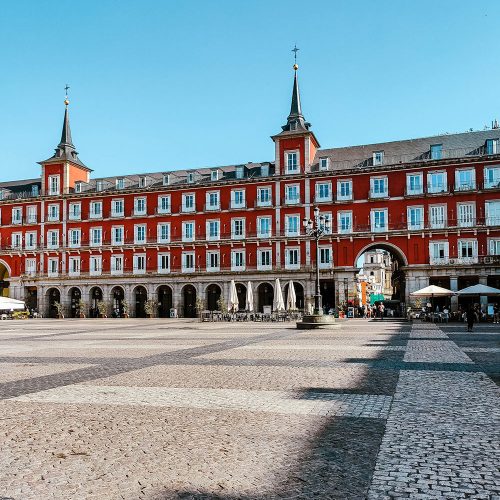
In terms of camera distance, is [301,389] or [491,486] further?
[301,389]

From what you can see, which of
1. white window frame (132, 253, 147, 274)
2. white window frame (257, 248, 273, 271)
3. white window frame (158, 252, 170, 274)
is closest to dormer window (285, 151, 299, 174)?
white window frame (257, 248, 273, 271)

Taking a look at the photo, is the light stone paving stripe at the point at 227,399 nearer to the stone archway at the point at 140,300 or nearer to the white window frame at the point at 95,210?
the stone archway at the point at 140,300

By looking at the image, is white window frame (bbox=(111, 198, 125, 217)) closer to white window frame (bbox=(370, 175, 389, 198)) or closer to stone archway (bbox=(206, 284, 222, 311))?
stone archway (bbox=(206, 284, 222, 311))

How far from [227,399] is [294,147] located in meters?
43.3

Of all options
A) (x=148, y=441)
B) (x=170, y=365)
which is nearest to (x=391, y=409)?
(x=148, y=441)

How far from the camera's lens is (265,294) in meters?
49.6

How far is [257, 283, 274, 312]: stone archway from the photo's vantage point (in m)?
49.2

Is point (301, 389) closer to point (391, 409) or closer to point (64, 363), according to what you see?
point (391, 409)

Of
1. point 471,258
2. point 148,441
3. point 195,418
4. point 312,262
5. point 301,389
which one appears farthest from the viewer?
point 312,262

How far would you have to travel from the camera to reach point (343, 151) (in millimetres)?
50438

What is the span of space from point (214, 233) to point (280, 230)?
6.79 metres

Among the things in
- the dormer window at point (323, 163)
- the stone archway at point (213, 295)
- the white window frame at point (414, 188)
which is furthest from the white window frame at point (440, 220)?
the stone archway at point (213, 295)

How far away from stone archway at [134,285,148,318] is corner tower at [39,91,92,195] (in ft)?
45.6

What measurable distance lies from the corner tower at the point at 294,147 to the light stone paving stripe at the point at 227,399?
41.6m
